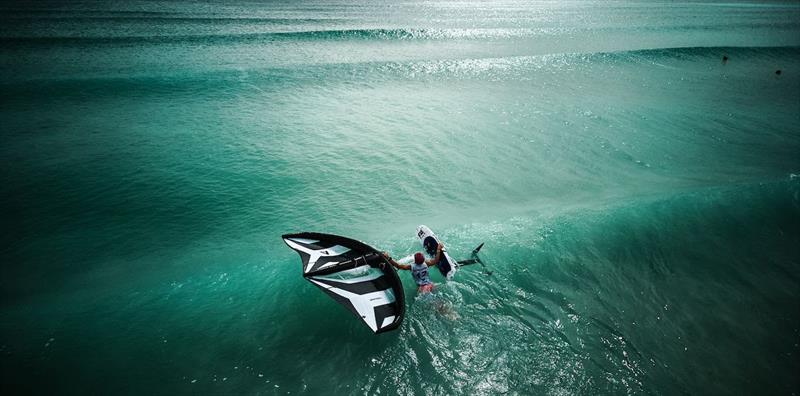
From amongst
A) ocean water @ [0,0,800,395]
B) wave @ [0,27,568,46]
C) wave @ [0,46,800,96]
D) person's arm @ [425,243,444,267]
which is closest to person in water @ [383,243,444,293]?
person's arm @ [425,243,444,267]

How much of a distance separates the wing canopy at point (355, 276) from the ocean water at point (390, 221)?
955mm

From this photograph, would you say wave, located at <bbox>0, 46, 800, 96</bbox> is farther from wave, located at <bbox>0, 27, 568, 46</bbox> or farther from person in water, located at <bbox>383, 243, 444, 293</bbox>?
person in water, located at <bbox>383, 243, 444, 293</bbox>

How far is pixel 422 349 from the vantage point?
8.68 meters

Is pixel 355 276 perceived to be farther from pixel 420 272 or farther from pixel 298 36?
pixel 298 36

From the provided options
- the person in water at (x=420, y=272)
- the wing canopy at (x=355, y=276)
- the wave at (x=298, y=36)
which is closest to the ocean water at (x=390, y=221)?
the person in water at (x=420, y=272)

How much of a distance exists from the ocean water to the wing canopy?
0.96 meters

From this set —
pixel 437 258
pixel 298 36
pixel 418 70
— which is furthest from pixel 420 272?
pixel 298 36

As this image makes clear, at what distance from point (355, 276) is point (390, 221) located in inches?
149

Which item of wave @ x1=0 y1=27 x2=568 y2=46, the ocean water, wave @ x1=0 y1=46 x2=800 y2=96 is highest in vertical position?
wave @ x1=0 y1=27 x2=568 y2=46

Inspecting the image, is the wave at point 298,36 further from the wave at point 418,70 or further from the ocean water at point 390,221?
the wave at point 418,70

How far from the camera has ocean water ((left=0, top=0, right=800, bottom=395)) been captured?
8477mm

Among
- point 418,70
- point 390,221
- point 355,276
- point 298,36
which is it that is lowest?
point 355,276

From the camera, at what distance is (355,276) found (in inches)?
398

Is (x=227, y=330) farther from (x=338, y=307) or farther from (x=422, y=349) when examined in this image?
(x=422, y=349)
